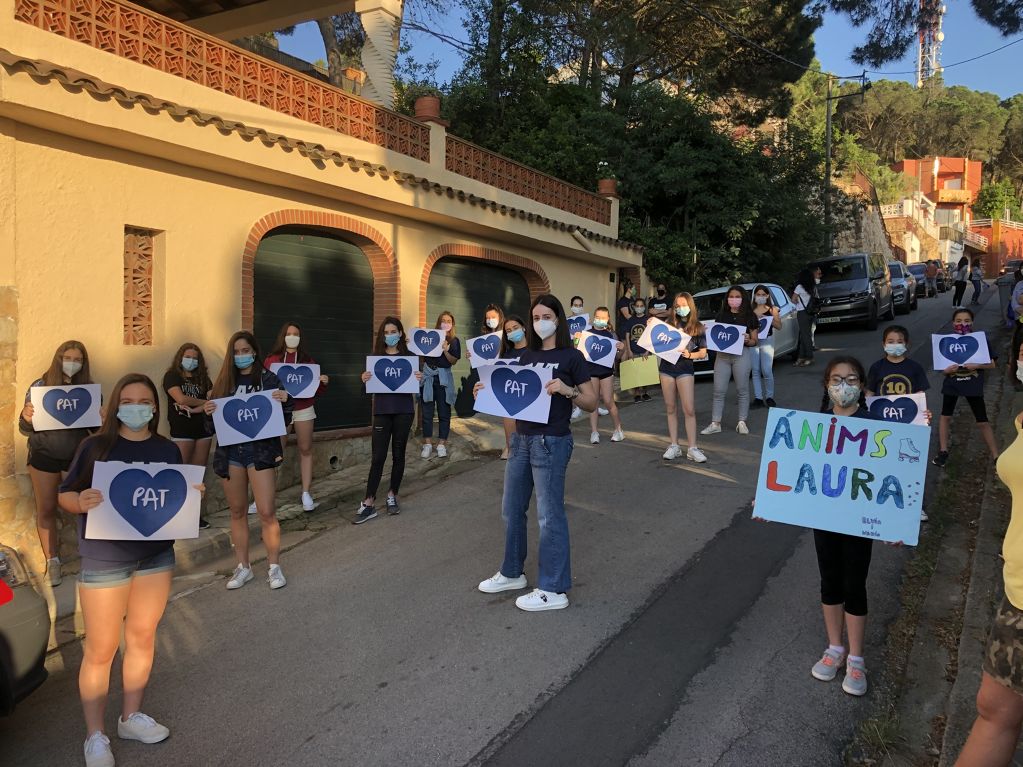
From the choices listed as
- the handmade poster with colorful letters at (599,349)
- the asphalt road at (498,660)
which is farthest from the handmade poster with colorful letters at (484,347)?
the asphalt road at (498,660)

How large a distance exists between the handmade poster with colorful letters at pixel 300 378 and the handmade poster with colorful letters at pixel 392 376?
580mm

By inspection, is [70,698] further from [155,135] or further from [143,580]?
[155,135]

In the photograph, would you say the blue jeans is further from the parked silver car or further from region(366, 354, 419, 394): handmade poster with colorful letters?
the parked silver car

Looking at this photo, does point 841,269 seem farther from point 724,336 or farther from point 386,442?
point 386,442

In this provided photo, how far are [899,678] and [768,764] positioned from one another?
1189 millimetres

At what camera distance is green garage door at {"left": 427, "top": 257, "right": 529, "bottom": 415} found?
11781 mm

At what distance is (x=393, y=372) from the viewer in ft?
23.1

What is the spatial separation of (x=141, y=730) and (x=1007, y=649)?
3.68 metres

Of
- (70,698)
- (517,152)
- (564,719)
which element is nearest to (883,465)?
(564,719)

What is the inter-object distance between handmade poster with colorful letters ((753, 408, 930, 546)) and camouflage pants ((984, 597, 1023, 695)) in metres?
1.13

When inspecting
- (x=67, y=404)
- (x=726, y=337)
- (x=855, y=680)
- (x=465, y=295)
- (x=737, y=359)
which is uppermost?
(x=465, y=295)

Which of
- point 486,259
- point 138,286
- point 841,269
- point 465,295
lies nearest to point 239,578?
point 138,286

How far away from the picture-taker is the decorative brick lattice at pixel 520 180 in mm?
11978

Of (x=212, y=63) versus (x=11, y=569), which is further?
(x=212, y=63)
